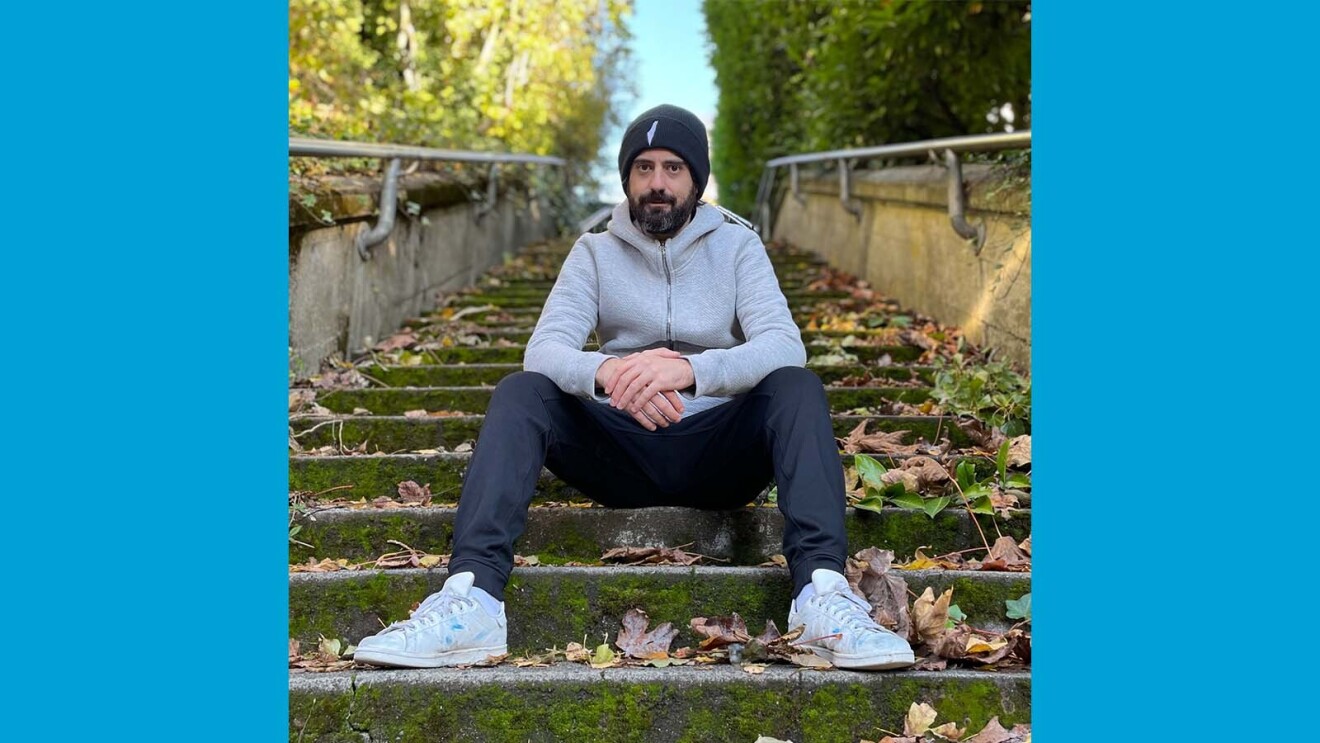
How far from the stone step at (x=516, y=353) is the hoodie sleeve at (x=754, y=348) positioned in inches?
75.6

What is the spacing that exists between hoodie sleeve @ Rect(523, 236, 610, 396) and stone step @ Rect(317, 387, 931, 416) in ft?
3.80

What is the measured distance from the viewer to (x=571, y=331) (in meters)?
2.96

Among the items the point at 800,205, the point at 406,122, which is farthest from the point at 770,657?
the point at 800,205

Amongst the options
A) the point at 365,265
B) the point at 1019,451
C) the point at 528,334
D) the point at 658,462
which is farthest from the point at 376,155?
the point at 1019,451

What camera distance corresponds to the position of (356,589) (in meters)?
2.62

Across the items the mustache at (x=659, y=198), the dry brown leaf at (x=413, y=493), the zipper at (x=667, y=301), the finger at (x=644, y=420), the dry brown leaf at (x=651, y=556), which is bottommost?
the dry brown leaf at (x=651, y=556)

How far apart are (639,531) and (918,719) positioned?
924 mm

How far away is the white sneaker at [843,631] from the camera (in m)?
2.25

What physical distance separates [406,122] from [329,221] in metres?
4.24

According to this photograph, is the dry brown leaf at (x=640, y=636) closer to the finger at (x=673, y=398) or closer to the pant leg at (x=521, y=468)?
the pant leg at (x=521, y=468)

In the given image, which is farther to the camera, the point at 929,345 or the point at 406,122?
the point at 406,122

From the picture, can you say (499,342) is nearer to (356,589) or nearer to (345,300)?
(345,300)

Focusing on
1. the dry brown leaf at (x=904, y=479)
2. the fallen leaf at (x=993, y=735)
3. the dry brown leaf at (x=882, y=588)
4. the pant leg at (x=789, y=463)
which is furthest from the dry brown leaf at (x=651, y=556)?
the fallen leaf at (x=993, y=735)

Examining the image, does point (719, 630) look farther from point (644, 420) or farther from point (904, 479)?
point (904, 479)
